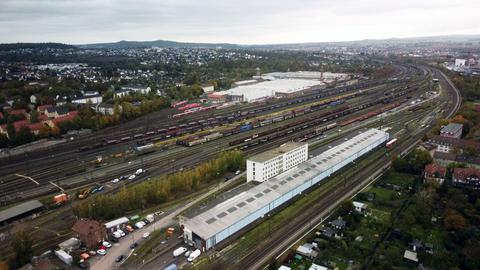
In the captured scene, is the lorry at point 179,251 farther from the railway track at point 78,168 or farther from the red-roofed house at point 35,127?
the red-roofed house at point 35,127

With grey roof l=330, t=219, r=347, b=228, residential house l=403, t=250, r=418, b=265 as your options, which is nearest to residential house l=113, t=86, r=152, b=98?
grey roof l=330, t=219, r=347, b=228

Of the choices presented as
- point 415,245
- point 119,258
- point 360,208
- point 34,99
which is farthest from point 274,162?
point 34,99

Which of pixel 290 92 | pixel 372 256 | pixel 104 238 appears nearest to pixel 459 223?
pixel 372 256

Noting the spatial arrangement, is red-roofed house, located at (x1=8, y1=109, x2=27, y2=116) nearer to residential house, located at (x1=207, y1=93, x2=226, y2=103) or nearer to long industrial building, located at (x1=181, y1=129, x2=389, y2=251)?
residential house, located at (x1=207, y1=93, x2=226, y2=103)

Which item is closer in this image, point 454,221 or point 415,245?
point 415,245

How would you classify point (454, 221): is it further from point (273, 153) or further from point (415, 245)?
point (273, 153)

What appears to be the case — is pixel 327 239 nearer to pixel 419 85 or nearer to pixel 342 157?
pixel 342 157
